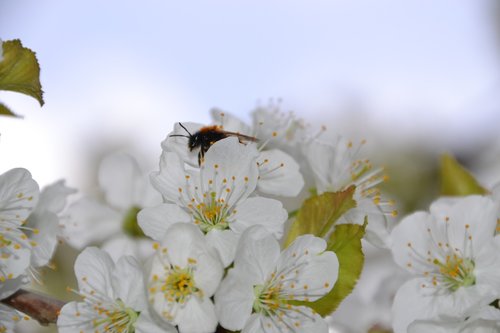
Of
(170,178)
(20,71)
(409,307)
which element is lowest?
(409,307)

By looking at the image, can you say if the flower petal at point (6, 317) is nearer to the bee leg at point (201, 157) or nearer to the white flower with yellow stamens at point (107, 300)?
the white flower with yellow stamens at point (107, 300)

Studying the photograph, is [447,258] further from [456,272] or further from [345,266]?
[345,266]

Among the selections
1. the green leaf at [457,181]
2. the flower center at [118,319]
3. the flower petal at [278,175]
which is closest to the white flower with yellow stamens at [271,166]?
the flower petal at [278,175]

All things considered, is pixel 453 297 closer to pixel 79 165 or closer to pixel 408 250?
pixel 408 250

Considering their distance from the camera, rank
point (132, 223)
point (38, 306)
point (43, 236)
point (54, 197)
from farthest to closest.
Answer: point (132, 223)
point (54, 197)
point (43, 236)
point (38, 306)

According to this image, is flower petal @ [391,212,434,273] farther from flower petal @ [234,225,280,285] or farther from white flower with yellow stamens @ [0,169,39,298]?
white flower with yellow stamens @ [0,169,39,298]

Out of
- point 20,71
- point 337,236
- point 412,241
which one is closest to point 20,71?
point 20,71

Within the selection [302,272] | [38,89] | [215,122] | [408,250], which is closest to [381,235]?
[408,250]
